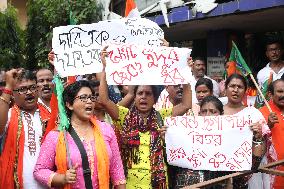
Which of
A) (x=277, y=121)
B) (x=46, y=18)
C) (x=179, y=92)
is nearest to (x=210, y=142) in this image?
(x=277, y=121)

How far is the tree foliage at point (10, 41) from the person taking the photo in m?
13.7

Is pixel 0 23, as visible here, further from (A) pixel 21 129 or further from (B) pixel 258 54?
(A) pixel 21 129

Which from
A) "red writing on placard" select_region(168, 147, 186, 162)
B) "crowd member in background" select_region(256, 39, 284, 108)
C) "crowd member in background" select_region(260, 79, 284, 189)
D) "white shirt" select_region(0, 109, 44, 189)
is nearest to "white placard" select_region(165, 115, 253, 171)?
"red writing on placard" select_region(168, 147, 186, 162)

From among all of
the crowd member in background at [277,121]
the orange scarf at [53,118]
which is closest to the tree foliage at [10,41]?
the orange scarf at [53,118]

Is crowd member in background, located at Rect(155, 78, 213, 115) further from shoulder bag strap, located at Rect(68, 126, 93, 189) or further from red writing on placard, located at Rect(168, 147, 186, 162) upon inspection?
shoulder bag strap, located at Rect(68, 126, 93, 189)

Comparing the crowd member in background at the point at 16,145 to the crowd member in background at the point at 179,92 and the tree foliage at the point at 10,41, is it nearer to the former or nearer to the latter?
the crowd member in background at the point at 179,92

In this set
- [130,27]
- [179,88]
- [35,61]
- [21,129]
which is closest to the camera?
[21,129]

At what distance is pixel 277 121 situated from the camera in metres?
4.09

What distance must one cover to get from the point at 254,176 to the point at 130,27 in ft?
6.04

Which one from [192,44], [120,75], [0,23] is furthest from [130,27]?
[0,23]

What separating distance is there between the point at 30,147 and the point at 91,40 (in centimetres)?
111

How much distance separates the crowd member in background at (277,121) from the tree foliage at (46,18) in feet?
25.7

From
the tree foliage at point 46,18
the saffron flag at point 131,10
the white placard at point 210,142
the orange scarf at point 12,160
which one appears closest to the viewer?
the orange scarf at point 12,160

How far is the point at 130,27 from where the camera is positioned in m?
4.10
